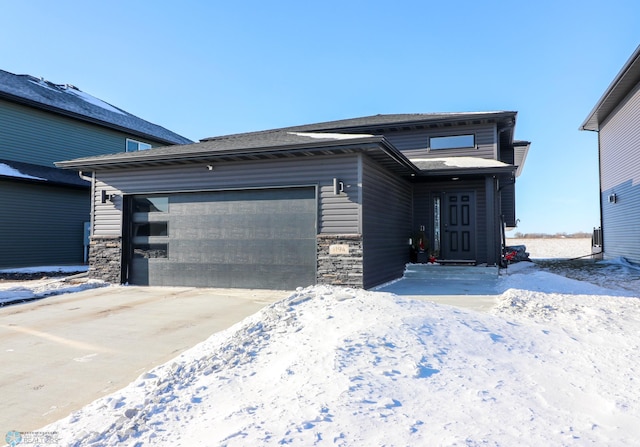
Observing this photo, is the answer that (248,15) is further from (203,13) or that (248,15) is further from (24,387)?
(24,387)

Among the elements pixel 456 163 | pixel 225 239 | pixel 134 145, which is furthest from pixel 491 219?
pixel 134 145

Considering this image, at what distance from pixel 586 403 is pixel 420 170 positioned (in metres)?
7.84

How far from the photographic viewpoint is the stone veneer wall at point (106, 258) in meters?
9.78

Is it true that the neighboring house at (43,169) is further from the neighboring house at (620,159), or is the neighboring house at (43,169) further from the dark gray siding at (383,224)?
the neighboring house at (620,159)

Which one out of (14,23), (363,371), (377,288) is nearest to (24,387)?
(363,371)

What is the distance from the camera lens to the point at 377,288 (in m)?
8.48

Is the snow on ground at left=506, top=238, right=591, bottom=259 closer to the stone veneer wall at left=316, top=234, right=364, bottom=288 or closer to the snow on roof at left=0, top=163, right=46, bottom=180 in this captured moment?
the stone veneer wall at left=316, top=234, right=364, bottom=288

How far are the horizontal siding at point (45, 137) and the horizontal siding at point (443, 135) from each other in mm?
12510

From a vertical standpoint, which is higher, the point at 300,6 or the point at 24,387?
the point at 300,6

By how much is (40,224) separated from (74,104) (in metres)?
5.86

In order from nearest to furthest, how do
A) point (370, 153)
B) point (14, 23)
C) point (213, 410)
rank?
point (213, 410)
point (370, 153)
point (14, 23)

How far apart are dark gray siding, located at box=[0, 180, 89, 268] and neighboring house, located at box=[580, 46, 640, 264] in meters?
19.0

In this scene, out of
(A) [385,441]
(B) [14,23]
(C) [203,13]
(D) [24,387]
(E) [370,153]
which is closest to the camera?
(A) [385,441]

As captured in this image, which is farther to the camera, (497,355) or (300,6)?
(300,6)
